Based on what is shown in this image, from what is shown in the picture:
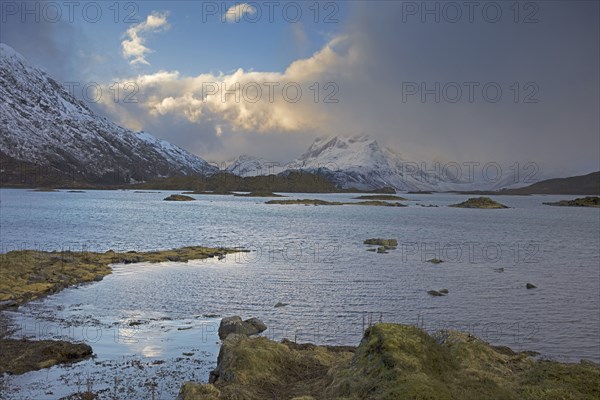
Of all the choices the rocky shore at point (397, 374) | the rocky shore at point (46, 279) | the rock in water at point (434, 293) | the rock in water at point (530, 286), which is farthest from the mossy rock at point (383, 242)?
the rocky shore at point (397, 374)

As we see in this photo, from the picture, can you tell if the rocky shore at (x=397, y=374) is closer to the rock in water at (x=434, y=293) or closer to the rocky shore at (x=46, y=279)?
the rocky shore at (x=46, y=279)

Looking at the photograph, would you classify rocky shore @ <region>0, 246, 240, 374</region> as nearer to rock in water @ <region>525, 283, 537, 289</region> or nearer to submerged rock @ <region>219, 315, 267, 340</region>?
submerged rock @ <region>219, 315, 267, 340</region>

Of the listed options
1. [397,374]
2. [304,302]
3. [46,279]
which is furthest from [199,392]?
[46,279]

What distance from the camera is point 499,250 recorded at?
7631cm

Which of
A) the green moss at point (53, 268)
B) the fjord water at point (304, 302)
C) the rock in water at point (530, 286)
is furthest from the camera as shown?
the rock in water at point (530, 286)

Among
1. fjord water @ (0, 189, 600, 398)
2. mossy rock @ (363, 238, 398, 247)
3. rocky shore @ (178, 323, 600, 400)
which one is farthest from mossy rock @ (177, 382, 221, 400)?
mossy rock @ (363, 238, 398, 247)

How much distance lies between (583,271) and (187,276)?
4622 cm

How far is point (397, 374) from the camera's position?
10578 mm

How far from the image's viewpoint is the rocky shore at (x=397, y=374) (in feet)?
32.7

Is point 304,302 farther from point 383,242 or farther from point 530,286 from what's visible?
point 383,242

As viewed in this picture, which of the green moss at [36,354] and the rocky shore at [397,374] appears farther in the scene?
the green moss at [36,354]

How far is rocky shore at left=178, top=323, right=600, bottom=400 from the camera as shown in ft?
32.7

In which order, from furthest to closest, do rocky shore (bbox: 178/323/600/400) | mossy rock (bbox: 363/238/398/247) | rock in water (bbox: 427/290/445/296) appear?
mossy rock (bbox: 363/238/398/247) < rock in water (bbox: 427/290/445/296) < rocky shore (bbox: 178/323/600/400)

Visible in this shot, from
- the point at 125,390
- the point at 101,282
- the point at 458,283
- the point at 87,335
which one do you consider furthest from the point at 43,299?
the point at 458,283
